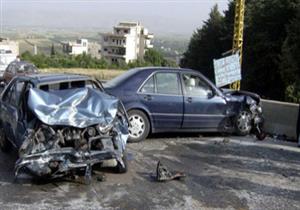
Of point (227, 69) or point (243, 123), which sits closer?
point (243, 123)

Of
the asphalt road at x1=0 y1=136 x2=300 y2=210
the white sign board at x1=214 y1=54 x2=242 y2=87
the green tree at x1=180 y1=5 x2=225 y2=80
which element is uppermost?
the green tree at x1=180 y1=5 x2=225 y2=80

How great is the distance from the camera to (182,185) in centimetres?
749

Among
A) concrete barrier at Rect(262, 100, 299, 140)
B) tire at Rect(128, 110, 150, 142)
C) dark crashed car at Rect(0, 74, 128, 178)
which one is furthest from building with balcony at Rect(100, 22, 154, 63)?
dark crashed car at Rect(0, 74, 128, 178)

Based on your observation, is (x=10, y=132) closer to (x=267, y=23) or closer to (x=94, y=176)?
(x=94, y=176)

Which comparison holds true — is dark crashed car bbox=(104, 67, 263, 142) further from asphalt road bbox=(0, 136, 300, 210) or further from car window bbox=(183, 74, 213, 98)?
asphalt road bbox=(0, 136, 300, 210)

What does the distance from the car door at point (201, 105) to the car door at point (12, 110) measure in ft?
11.7

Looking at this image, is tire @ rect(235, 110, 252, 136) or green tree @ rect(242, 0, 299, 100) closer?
tire @ rect(235, 110, 252, 136)

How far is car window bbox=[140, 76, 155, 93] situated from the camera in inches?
417

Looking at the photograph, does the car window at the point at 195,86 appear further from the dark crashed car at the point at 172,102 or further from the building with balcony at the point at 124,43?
the building with balcony at the point at 124,43

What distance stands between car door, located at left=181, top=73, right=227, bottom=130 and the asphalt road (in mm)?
1062

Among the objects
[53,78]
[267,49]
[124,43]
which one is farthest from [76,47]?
[53,78]

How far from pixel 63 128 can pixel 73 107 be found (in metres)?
0.43

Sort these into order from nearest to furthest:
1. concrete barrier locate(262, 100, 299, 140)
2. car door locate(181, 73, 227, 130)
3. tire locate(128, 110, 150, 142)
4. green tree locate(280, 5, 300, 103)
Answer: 1. tire locate(128, 110, 150, 142)
2. car door locate(181, 73, 227, 130)
3. concrete barrier locate(262, 100, 299, 140)
4. green tree locate(280, 5, 300, 103)

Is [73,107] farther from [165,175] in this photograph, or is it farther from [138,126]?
[138,126]
